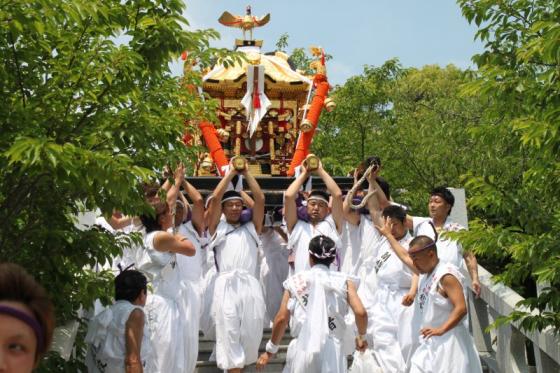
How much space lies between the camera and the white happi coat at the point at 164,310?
6949 millimetres

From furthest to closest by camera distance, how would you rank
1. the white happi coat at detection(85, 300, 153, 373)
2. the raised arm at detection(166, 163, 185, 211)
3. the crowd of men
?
1. the raised arm at detection(166, 163, 185, 211)
2. the crowd of men
3. the white happi coat at detection(85, 300, 153, 373)

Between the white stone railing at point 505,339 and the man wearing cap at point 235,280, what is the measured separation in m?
2.27

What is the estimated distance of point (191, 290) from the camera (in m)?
8.12

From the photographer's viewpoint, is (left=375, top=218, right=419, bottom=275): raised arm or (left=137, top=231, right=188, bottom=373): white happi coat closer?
(left=137, top=231, right=188, bottom=373): white happi coat

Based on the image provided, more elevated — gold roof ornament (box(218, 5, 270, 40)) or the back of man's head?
gold roof ornament (box(218, 5, 270, 40))

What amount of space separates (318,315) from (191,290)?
197cm

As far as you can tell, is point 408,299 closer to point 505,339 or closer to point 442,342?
point 505,339

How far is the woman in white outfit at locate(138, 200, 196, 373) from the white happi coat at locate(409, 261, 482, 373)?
6.37ft

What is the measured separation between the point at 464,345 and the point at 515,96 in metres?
1.98

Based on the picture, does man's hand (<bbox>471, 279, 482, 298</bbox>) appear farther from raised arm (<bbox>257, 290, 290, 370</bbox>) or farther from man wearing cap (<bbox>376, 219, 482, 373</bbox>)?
raised arm (<bbox>257, 290, 290, 370</bbox>)

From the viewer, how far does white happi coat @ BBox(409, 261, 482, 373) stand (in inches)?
253

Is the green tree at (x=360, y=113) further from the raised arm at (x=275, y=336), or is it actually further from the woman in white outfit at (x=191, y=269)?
the raised arm at (x=275, y=336)

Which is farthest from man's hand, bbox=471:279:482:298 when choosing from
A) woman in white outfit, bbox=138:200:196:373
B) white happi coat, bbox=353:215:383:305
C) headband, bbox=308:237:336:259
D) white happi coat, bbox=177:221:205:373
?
woman in white outfit, bbox=138:200:196:373

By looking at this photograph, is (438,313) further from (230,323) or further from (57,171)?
(57,171)
